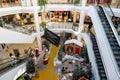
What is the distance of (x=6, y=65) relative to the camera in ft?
37.3

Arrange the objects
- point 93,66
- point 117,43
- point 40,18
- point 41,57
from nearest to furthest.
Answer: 1. point 117,43
2. point 93,66
3. point 41,57
4. point 40,18

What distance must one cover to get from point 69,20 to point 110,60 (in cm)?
1089

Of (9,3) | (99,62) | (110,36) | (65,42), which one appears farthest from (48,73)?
(9,3)

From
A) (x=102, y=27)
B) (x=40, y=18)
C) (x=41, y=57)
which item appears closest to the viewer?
(x=102, y=27)

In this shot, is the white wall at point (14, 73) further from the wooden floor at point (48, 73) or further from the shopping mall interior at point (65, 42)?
the wooden floor at point (48, 73)

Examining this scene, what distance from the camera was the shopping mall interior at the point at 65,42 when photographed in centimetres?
1057

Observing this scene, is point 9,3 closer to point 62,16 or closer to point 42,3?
point 42,3

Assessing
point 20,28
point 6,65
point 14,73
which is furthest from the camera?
point 20,28

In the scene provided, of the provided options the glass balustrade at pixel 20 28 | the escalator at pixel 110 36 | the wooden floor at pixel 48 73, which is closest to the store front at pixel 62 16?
the glass balustrade at pixel 20 28

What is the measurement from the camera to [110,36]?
10320mm

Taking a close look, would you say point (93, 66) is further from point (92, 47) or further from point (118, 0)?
point (118, 0)

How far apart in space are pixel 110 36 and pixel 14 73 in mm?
6941

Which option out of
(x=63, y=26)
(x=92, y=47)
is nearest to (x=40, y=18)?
(x=63, y=26)

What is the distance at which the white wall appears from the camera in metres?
10.8
